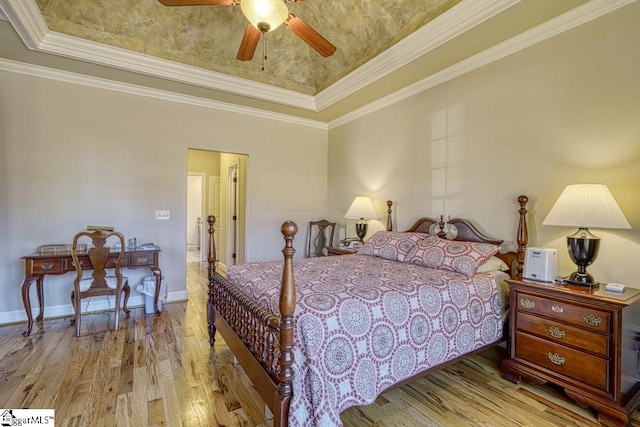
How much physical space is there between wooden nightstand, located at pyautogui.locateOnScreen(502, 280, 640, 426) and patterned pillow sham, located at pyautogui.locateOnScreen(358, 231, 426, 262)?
1032 mm

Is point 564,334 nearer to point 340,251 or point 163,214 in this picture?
point 340,251

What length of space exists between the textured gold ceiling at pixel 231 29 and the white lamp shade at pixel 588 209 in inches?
72.7

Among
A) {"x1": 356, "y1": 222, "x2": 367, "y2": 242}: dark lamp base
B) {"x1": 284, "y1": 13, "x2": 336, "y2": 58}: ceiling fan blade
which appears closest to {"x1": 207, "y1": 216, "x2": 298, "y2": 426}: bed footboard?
{"x1": 284, "y1": 13, "x2": 336, "y2": 58}: ceiling fan blade

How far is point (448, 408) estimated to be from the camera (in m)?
1.95

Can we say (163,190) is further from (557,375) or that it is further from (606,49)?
(606,49)

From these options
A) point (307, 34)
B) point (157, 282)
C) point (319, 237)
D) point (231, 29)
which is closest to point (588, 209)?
point (307, 34)

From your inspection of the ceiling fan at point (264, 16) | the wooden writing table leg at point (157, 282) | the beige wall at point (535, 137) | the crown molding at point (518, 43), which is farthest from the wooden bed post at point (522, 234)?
the wooden writing table leg at point (157, 282)

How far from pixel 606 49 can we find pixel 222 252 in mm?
6388

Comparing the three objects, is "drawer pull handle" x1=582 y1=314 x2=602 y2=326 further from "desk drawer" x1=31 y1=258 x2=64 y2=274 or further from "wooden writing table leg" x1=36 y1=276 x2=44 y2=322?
"wooden writing table leg" x1=36 y1=276 x2=44 y2=322

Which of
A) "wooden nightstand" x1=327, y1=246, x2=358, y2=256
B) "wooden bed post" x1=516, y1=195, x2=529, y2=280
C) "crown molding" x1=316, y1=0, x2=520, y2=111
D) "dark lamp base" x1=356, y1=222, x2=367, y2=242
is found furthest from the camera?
"dark lamp base" x1=356, y1=222, x2=367, y2=242

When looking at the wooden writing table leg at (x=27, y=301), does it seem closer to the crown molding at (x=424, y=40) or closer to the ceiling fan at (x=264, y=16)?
the ceiling fan at (x=264, y=16)

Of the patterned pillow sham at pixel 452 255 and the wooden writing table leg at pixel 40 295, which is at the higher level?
the patterned pillow sham at pixel 452 255

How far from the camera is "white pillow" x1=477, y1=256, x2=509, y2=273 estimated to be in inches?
101

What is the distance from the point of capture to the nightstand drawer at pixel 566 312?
72.4 inches
